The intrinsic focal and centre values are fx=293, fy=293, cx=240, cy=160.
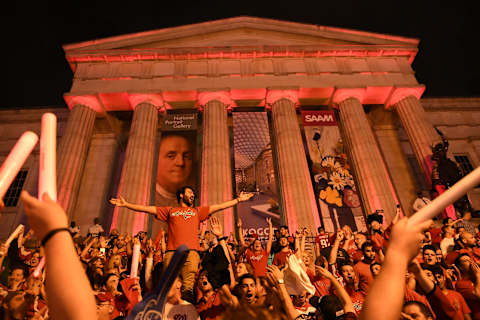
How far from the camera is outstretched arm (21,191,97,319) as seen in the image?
1183 mm

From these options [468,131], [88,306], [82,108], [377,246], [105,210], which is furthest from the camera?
[468,131]

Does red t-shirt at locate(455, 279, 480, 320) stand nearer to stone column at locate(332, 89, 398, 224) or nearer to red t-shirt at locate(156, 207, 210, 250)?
red t-shirt at locate(156, 207, 210, 250)

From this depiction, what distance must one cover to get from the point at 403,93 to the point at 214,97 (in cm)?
1316

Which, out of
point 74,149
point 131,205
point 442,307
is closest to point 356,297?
point 442,307

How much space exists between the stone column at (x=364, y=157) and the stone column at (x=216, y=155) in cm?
764

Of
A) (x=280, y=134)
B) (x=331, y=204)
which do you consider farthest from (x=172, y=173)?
(x=331, y=204)

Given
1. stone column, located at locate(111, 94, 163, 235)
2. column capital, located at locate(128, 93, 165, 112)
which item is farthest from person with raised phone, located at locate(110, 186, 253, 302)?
column capital, located at locate(128, 93, 165, 112)

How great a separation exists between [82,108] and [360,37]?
67.4 feet

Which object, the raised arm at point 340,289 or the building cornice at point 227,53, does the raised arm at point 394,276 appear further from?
the building cornice at point 227,53

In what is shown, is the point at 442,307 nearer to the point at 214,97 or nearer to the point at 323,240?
the point at 323,240

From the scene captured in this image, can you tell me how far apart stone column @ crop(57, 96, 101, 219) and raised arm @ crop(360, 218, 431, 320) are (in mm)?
16904

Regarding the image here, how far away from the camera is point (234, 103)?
2078 cm

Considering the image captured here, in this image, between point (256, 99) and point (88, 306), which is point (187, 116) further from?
point (88, 306)

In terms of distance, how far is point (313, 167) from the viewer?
55.6 feet
